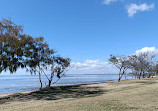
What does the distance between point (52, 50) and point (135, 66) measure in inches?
1182

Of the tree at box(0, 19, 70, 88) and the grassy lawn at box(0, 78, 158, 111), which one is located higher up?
the tree at box(0, 19, 70, 88)

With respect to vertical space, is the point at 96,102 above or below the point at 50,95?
above

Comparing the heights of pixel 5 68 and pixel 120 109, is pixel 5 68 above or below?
above

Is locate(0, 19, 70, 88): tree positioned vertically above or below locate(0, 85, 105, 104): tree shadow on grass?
above

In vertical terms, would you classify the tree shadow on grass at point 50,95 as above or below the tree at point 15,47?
below

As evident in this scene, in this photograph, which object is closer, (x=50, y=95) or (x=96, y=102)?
(x=96, y=102)

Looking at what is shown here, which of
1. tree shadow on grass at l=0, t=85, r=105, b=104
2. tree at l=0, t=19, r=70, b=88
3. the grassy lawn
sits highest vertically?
tree at l=0, t=19, r=70, b=88

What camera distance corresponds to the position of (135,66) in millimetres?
45469

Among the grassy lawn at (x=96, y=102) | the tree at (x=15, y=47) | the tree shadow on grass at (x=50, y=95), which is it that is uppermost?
the tree at (x=15, y=47)

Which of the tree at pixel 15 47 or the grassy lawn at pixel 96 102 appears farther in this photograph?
the tree at pixel 15 47

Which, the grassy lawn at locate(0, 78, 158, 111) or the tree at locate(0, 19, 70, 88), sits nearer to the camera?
the grassy lawn at locate(0, 78, 158, 111)

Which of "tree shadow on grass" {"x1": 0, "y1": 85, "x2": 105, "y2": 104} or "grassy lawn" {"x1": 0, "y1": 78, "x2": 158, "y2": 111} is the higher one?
"grassy lawn" {"x1": 0, "y1": 78, "x2": 158, "y2": 111}

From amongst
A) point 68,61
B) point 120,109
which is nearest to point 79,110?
point 120,109

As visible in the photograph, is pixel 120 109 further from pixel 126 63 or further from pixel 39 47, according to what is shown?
pixel 126 63
